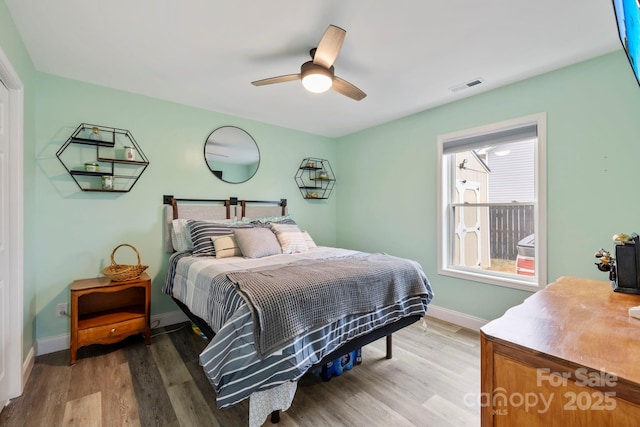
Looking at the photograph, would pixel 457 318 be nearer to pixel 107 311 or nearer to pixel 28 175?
pixel 107 311

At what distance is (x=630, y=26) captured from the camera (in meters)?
1.06

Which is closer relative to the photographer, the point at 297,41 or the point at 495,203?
the point at 297,41

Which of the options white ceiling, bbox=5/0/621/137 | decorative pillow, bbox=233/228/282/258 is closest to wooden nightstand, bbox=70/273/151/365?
decorative pillow, bbox=233/228/282/258

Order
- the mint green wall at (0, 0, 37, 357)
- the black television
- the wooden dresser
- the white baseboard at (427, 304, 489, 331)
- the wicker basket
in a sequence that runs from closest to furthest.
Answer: the wooden dresser
the black television
the mint green wall at (0, 0, 37, 357)
the wicker basket
the white baseboard at (427, 304, 489, 331)

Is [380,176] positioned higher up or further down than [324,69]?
further down

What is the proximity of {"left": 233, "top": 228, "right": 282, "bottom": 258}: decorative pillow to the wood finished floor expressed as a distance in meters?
0.98

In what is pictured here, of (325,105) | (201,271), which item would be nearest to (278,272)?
(201,271)

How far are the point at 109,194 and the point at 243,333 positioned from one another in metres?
2.26

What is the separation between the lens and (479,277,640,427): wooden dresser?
68 centimetres

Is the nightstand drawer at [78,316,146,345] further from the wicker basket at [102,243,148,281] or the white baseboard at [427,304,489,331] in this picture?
the white baseboard at [427,304,489,331]

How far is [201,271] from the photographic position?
A: 2150 millimetres

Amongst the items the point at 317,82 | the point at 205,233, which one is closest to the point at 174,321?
the point at 205,233

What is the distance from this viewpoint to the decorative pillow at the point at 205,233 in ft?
8.89

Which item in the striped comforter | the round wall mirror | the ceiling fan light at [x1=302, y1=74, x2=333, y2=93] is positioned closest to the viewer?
the striped comforter
